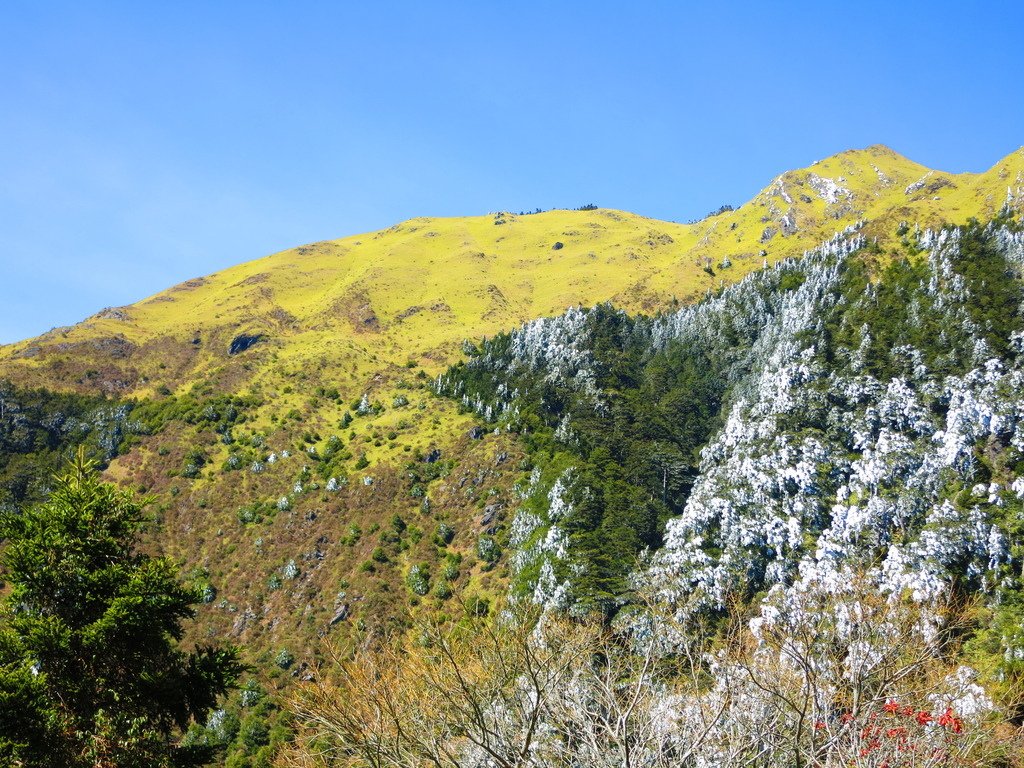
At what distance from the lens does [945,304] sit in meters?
94.9

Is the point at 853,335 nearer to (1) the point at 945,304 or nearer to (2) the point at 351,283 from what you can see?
(1) the point at 945,304

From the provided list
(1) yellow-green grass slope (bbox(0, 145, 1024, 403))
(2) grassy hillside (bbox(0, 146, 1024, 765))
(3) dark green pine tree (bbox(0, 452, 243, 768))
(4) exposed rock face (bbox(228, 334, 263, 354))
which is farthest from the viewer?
(4) exposed rock face (bbox(228, 334, 263, 354))

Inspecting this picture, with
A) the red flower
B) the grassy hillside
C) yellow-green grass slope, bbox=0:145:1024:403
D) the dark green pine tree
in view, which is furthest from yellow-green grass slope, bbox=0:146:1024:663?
the dark green pine tree

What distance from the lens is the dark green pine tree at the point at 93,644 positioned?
15.2 metres

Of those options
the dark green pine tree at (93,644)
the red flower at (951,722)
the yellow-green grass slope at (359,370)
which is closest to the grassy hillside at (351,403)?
the yellow-green grass slope at (359,370)

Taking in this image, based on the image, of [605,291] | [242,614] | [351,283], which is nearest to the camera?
[242,614]

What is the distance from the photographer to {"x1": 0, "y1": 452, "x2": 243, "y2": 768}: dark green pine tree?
15242 millimetres

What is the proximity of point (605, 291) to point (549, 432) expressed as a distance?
59.7m

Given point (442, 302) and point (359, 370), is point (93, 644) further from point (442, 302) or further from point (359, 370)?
point (442, 302)

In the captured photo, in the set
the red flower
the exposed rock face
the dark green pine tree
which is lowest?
the red flower

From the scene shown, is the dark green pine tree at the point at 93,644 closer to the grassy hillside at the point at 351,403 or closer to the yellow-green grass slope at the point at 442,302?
the grassy hillside at the point at 351,403

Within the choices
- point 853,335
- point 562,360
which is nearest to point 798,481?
point 853,335

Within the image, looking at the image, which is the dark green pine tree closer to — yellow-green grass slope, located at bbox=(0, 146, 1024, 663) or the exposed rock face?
yellow-green grass slope, located at bbox=(0, 146, 1024, 663)

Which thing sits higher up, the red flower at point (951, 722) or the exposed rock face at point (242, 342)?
the exposed rock face at point (242, 342)
